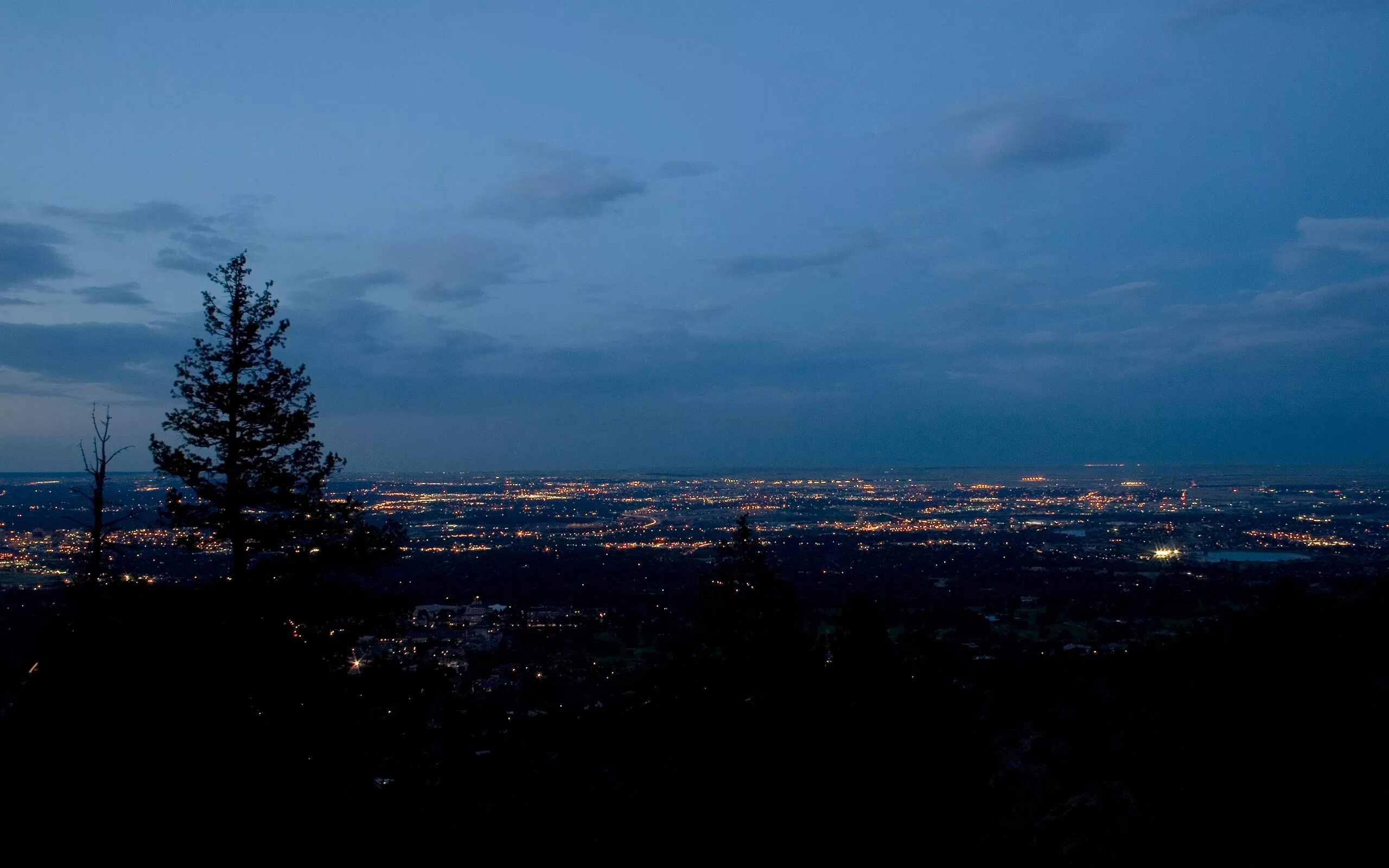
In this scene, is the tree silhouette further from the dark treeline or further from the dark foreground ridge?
the dark treeline

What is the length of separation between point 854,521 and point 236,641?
5888 cm

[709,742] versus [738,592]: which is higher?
[709,742]

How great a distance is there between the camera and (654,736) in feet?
33.5

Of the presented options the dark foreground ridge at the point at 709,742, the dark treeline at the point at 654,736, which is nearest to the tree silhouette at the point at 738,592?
the dark foreground ridge at the point at 709,742

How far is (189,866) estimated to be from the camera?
12.7 ft

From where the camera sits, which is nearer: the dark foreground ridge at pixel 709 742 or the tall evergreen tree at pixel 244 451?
the dark foreground ridge at pixel 709 742

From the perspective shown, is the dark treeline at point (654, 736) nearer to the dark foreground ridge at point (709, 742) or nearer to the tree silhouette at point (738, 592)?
the dark foreground ridge at point (709, 742)

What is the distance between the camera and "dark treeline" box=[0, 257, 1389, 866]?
279cm

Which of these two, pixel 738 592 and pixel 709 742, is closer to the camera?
pixel 709 742

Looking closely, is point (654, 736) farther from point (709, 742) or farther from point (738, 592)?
point (738, 592)

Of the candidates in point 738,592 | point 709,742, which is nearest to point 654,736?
point 709,742

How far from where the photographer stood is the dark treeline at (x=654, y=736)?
2785 mm

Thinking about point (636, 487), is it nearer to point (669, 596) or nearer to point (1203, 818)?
point (669, 596)

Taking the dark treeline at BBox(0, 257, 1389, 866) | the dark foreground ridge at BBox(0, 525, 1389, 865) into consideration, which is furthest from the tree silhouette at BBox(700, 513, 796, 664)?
the dark treeline at BBox(0, 257, 1389, 866)
